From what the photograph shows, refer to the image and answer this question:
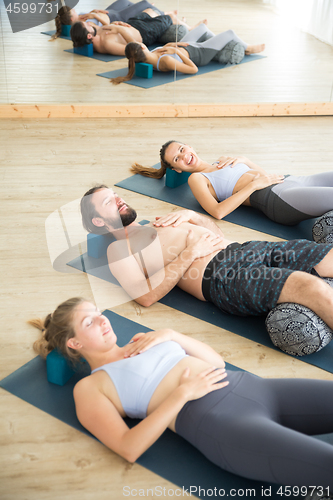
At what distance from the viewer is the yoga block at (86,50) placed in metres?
4.24

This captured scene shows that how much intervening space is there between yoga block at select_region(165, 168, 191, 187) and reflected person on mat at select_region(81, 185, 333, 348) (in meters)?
0.98

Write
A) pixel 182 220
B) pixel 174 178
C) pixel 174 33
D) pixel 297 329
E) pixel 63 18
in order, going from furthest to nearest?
pixel 174 33 → pixel 63 18 → pixel 174 178 → pixel 182 220 → pixel 297 329

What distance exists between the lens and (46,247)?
2621 mm

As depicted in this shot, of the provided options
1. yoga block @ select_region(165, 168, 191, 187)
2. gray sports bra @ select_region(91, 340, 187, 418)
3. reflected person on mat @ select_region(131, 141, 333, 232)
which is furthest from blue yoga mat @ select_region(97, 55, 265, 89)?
gray sports bra @ select_region(91, 340, 187, 418)

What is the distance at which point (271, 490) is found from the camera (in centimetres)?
145

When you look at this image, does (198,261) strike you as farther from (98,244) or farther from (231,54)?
(231,54)

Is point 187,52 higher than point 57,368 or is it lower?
higher

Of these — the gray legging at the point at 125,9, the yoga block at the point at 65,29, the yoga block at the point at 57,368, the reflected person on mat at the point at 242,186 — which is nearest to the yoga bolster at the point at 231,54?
the gray legging at the point at 125,9

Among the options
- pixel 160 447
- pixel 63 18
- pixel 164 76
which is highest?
pixel 63 18

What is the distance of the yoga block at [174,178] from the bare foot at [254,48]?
1966 millimetres

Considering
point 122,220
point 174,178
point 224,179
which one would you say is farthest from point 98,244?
point 174,178

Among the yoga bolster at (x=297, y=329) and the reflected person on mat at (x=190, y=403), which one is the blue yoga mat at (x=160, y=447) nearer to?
the reflected person on mat at (x=190, y=403)

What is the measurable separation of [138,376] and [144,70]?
3.72 meters

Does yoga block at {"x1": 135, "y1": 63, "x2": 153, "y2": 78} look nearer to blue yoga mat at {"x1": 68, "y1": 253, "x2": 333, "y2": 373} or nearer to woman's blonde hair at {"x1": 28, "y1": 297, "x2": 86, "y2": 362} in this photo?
blue yoga mat at {"x1": 68, "y1": 253, "x2": 333, "y2": 373}
